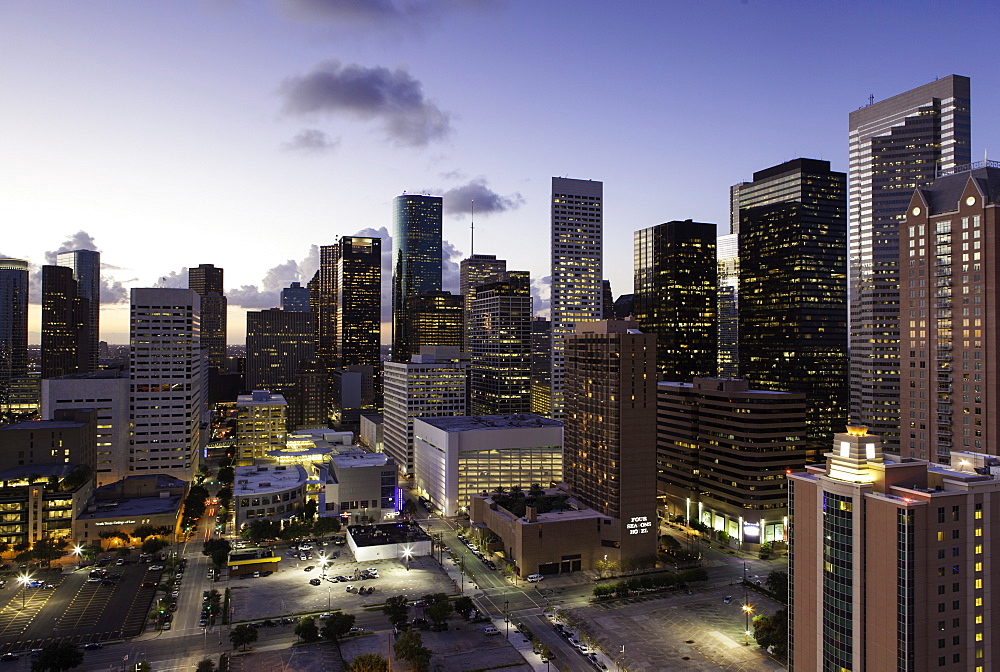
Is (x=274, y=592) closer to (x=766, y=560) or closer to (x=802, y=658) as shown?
(x=802, y=658)

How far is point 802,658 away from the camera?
75750 millimetres

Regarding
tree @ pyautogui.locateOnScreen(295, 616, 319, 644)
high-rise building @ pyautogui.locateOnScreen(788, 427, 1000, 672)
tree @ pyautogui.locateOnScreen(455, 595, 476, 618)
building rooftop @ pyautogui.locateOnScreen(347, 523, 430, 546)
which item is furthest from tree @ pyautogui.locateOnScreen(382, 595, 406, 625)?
high-rise building @ pyautogui.locateOnScreen(788, 427, 1000, 672)

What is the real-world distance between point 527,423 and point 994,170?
407ft

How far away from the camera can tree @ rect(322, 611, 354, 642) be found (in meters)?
96.3

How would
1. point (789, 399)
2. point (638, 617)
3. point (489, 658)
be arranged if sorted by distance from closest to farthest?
point (489, 658)
point (638, 617)
point (789, 399)

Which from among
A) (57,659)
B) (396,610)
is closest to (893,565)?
(396,610)

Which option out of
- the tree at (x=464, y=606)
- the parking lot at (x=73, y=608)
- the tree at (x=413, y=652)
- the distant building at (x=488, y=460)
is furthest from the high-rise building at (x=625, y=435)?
the parking lot at (x=73, y=608)

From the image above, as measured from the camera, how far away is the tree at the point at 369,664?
82000 mm

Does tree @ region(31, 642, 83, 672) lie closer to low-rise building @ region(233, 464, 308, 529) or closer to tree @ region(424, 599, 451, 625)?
tree @ region(424, 599, 451, 625)

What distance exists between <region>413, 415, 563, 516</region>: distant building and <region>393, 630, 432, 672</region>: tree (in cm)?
9033

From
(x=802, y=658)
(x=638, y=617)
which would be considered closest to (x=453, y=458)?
(x=638, y=617)

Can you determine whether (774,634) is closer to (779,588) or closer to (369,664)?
(779,588)

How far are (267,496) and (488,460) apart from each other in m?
57.2

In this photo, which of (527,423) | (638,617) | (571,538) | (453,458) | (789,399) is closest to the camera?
(638,617)
